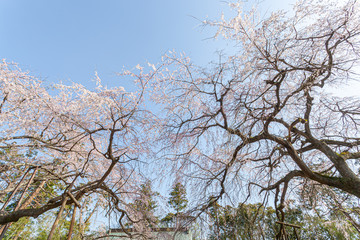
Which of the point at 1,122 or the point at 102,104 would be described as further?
the point at 1,122

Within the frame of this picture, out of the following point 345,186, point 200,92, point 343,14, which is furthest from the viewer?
point 200,92

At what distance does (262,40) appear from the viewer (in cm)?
312

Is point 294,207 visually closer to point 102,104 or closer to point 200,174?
point 200,174

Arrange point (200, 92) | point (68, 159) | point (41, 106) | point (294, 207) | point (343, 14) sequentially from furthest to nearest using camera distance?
point (68, 159)
point (294, 207)
point (41, 106)
point (200, 92)
point (343, 14)

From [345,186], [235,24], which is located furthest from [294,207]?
[235,24]

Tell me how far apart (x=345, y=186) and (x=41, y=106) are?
5.92m

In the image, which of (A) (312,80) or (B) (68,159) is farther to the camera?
(B) (68,159)

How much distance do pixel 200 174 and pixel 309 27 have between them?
345 cm

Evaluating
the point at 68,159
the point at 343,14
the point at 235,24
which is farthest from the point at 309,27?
the point at 68,159

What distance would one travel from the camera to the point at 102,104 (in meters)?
3.69

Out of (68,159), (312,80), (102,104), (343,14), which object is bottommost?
(68,159)

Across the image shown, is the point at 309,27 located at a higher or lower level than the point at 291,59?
higher

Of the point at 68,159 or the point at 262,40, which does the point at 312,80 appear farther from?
the point at 68,159

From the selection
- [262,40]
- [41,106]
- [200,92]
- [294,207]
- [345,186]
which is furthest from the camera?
[294,207]
